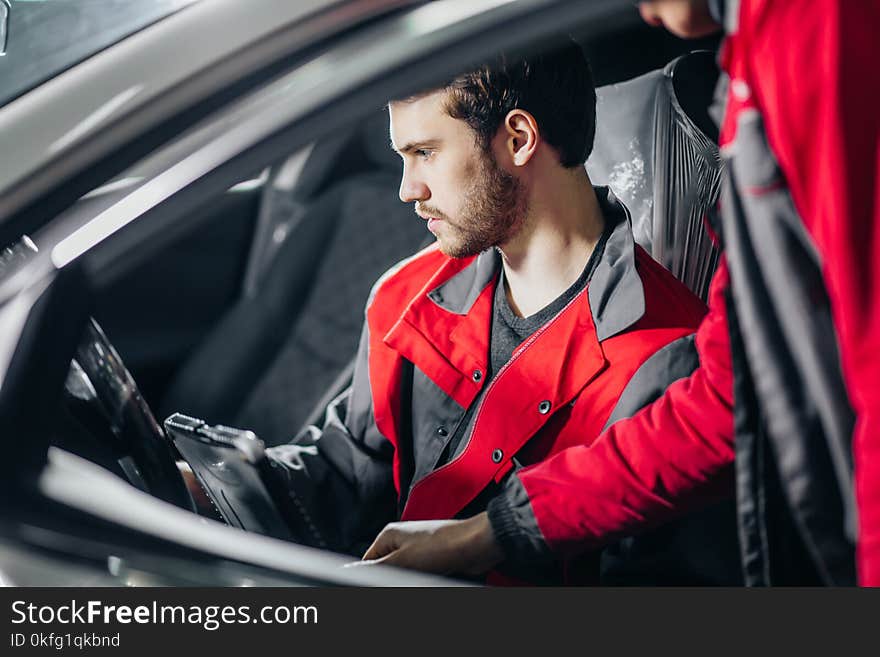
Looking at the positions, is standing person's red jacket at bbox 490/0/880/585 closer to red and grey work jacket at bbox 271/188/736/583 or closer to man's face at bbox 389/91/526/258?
red and grey work jacket at bbox 271/188/736/583

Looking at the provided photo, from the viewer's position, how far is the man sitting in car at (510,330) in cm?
119

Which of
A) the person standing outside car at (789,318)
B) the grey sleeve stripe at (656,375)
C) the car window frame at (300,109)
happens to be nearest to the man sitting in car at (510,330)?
the grey sleeve stripe at (656,375)

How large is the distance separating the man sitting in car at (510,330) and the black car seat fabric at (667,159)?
4 centimetres

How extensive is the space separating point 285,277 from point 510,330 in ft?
3.11

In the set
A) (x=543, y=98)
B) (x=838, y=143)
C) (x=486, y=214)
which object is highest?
(x=543, y=98)

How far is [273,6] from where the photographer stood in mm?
877

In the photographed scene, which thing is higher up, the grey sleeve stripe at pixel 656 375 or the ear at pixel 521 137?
the ear at pixel 521 137

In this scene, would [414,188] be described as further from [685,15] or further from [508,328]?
[685,15]

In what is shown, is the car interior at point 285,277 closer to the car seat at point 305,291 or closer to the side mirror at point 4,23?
the car seat at point 305,291

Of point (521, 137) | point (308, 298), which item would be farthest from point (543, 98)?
point (308, 298)

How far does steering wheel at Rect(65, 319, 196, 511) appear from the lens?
108 cm

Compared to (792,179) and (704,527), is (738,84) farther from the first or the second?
(704,527)

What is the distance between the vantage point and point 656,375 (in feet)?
3.88
